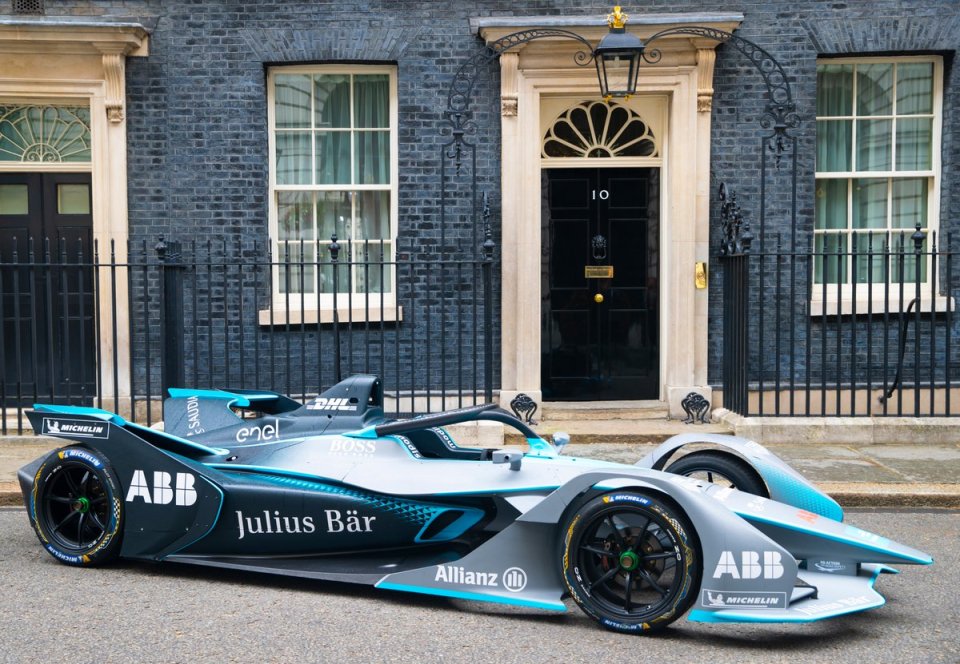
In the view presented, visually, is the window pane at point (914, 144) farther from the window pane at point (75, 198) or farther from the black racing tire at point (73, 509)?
the black racing tire at point (73, 509)

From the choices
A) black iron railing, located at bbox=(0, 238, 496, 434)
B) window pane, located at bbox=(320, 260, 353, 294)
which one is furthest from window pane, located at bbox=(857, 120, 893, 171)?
window pane, located at bbox=(320, 260, 353, 294)

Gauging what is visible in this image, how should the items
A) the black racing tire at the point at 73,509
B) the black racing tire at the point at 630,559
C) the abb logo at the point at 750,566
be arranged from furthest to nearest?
the black racing tire at the point at 73,509, the black racing tire at the point at 630,559, the abb logo at the point at 750,566

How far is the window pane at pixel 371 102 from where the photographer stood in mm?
11242

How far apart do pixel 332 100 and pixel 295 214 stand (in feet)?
3.98

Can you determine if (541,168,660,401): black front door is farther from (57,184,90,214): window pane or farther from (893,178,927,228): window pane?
(57,184,90,214): window pane

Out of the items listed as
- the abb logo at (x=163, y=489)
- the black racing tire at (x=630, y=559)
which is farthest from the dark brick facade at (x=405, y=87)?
the black racing tire at (x=630, y=559)

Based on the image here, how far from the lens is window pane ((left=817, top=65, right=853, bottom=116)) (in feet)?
36.7

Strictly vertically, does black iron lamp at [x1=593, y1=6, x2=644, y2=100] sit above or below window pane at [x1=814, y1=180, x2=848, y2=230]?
above

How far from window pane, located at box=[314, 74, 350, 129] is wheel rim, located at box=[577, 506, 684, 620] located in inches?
294

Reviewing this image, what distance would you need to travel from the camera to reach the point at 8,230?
1114 centimetres

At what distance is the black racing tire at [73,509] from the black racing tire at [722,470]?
284cm

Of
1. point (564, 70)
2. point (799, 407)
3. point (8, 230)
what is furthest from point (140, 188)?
point (799, 407)

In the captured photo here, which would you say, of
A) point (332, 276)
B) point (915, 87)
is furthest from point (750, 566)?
point (915, 87)

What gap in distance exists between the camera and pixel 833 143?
11.2 metres
